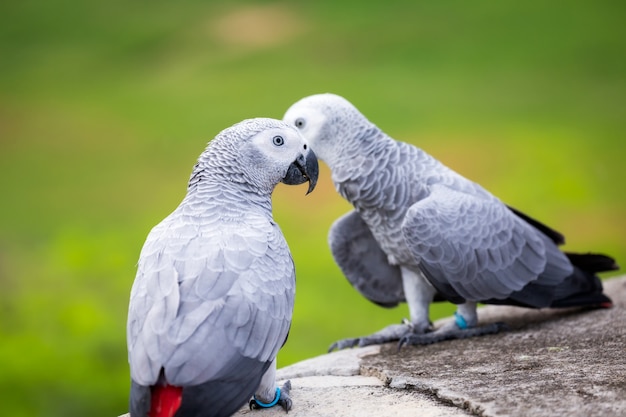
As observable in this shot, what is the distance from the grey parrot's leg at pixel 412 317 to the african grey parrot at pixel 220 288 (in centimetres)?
109

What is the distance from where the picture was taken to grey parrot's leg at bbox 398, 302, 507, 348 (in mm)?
3777

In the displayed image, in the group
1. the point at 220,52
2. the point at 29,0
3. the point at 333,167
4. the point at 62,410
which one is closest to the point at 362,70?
the point at 220,52

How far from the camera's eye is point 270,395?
279 centimetres

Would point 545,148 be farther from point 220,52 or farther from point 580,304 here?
point 580,304

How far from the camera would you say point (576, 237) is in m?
7.88

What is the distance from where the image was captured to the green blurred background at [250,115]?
22.3 feet

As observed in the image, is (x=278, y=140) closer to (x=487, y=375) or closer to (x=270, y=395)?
(x=270, y=395)

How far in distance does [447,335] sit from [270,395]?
50.8 inches

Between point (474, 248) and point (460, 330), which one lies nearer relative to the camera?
point (474, 248)

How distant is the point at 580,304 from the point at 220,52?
7117 mm

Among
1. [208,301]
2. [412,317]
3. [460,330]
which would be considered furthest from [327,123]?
[208,301]

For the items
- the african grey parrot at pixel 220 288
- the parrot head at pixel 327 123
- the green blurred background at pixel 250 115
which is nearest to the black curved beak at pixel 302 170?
the african grey parrot at pixel 220 288

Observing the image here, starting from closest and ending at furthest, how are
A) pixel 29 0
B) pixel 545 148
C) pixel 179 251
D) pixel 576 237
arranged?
1. pixel 179 251
2. pixel 576 237
3. pixel 545 148
4. pixel 29 0

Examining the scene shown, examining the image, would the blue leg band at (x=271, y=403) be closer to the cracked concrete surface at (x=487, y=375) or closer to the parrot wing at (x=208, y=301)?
the cracked concrete surface at (x=487, y=375)
